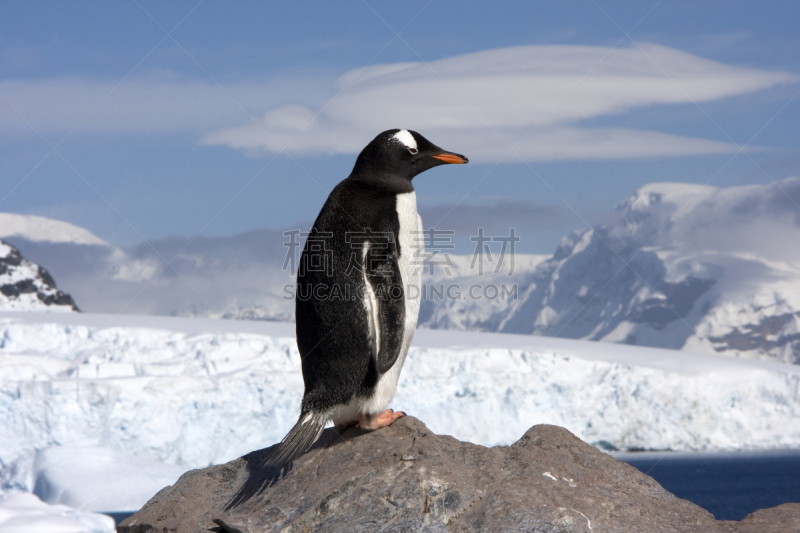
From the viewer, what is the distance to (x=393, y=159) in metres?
3.83

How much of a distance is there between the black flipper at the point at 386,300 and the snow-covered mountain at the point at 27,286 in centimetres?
3885

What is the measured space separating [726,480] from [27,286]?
125 feet

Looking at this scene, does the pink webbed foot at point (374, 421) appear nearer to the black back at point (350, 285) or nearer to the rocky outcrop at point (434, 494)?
the rocky outcrop at point (434, 494)

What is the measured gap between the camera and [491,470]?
11.5 feet

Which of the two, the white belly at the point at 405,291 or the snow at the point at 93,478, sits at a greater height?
the white belly at the point at 405,291

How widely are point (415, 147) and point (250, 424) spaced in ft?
52.3

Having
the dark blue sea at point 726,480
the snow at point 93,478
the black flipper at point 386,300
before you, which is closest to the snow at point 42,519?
the snow at point 93,478

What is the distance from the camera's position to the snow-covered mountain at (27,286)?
3919 centimetres

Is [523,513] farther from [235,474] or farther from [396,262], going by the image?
[235,474]

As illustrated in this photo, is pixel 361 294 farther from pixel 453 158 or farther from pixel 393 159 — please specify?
pixel 453 158

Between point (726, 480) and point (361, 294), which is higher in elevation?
point (361, 294)

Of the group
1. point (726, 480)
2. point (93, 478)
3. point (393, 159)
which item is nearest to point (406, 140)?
point (393, 159)

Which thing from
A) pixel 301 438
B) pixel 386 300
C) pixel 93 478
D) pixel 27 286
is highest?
pixel 27 286

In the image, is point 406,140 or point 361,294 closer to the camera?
point 361,294
